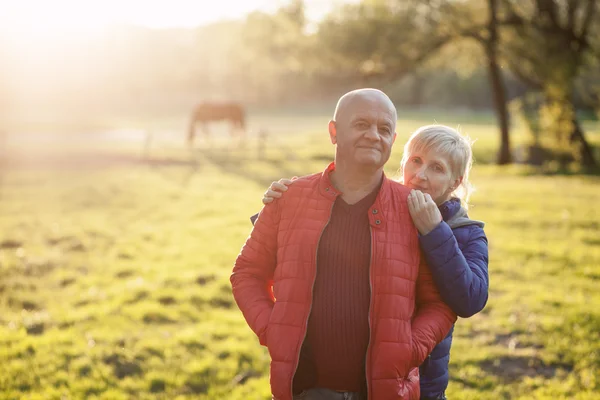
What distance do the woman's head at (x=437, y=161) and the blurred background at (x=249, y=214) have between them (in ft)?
2.42

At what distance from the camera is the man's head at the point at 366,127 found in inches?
94.1

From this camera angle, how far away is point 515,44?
68.3 ft

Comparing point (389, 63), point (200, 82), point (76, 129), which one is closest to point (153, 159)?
point (389, 63)

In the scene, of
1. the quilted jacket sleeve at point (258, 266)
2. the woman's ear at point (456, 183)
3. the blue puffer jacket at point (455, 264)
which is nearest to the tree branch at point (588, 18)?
the woman's ear at point (456, 183)

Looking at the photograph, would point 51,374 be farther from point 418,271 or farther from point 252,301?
point 418,271

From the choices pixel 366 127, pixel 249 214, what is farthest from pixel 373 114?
pixel 249 214

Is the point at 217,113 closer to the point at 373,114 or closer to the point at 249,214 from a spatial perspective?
the point at 249,214

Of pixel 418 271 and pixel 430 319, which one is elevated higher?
pixel 418 271

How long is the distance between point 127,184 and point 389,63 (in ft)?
36.0

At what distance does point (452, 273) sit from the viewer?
237cm

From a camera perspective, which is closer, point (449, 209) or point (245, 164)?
point (449, 209)

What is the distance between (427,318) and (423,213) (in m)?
0.46

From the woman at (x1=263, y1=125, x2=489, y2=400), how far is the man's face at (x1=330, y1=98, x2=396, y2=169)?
0.86 feet

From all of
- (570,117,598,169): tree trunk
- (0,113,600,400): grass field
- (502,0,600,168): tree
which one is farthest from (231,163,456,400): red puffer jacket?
(570,117,598,169): tree trunk
